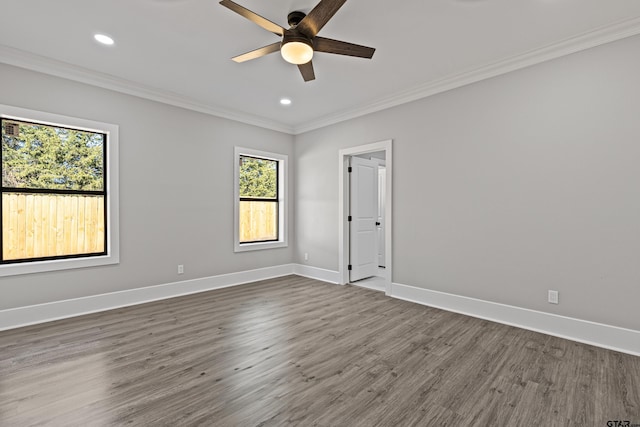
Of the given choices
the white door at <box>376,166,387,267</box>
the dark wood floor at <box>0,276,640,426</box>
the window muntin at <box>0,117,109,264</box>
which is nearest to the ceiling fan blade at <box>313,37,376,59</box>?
the dark wood floor at <box>0,276,640,426</box>

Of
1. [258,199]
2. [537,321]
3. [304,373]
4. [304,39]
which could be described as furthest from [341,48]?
[258,199]

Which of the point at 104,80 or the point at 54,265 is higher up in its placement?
the point at 104,80

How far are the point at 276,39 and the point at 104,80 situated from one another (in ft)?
7.69

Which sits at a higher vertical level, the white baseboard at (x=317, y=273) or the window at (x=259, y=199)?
the window at (x=259, y=199)

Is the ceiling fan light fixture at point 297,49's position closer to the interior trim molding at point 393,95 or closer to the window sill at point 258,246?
the interior trim molding at point 393,95

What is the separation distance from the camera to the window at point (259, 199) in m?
5.18

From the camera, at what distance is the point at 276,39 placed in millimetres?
2959

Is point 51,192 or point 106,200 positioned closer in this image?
point 51,192

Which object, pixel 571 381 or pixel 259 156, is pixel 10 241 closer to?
pixel 259 156

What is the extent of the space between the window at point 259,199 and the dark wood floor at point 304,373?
78.9 inches

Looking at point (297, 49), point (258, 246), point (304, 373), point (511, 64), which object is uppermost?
point (511, 64)

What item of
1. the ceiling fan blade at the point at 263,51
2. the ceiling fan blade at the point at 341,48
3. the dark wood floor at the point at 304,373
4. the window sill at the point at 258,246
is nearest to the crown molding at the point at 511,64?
the ceiling fan blade at the point at 341,48

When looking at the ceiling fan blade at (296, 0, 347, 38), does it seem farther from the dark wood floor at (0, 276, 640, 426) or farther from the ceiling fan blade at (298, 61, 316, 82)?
the dark wood floor at (0, 276, 640, 426)

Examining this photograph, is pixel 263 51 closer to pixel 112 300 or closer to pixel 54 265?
pixel 54 265
